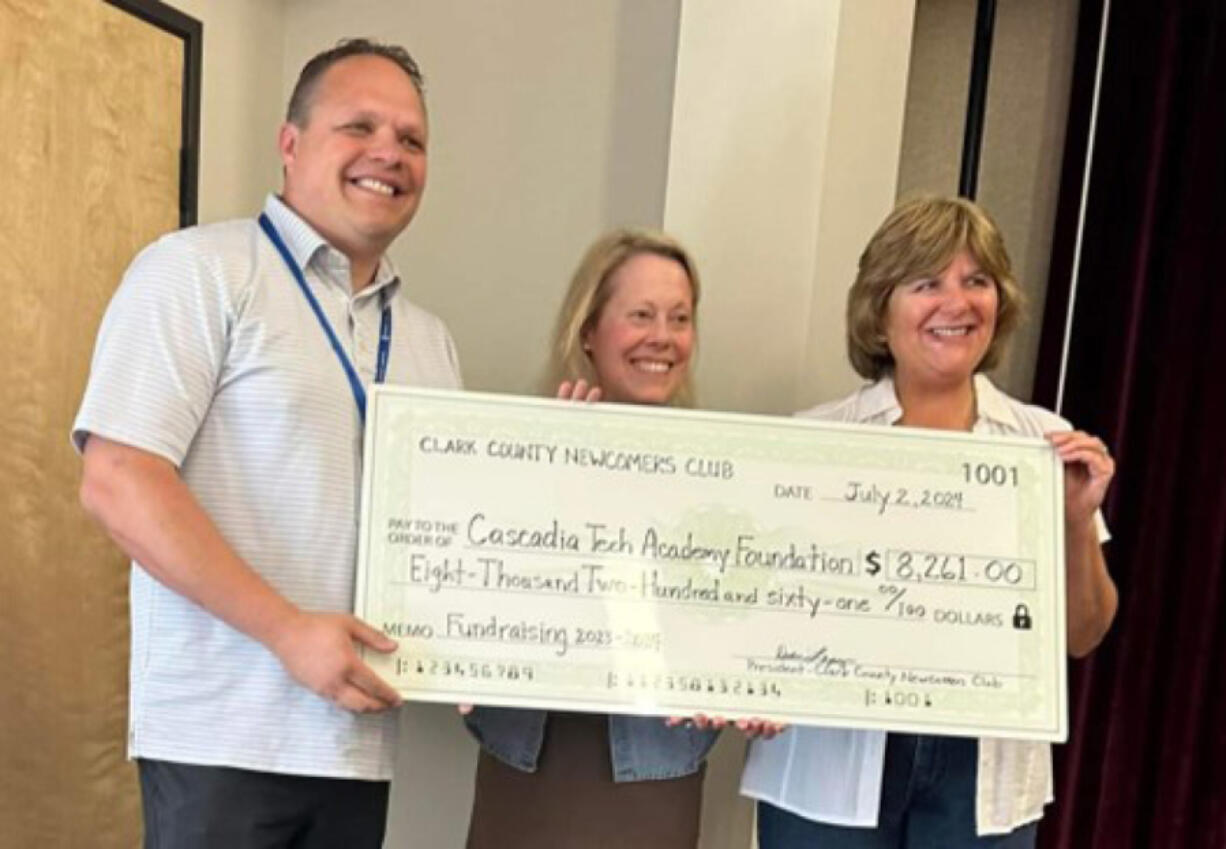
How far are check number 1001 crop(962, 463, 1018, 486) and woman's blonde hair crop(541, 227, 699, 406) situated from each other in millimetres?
436

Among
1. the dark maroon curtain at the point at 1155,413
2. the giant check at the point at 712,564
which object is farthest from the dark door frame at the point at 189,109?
the dark maroon curtain at the point at 1155,413

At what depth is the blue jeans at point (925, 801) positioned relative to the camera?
124 centimetres

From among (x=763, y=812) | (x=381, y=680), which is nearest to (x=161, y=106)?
(x=381, y=680)

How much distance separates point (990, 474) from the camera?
46.9 inches

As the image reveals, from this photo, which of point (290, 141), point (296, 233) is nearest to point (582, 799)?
point (296, 233)

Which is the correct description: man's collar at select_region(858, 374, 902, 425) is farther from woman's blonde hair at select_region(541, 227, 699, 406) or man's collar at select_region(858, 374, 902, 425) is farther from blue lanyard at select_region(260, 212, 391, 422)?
blue lanyard at select_region(260, 212, 391, 422)

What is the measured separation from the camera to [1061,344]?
1963 mm

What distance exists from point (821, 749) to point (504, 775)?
0.43 metres

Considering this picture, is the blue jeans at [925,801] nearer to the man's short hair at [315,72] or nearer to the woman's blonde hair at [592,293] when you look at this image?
the woman's blonde hair at [592,293]

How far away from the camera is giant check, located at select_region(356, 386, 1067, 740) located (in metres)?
1.12

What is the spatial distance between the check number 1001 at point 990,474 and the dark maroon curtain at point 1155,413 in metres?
0.84

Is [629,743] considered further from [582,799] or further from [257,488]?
[257,488]

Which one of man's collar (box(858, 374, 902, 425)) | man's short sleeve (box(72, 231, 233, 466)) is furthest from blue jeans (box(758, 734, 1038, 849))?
man's short sleeve (box(72, 231, 233, 466))

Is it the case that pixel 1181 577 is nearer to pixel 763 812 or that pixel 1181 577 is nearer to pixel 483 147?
pixel 763 812
